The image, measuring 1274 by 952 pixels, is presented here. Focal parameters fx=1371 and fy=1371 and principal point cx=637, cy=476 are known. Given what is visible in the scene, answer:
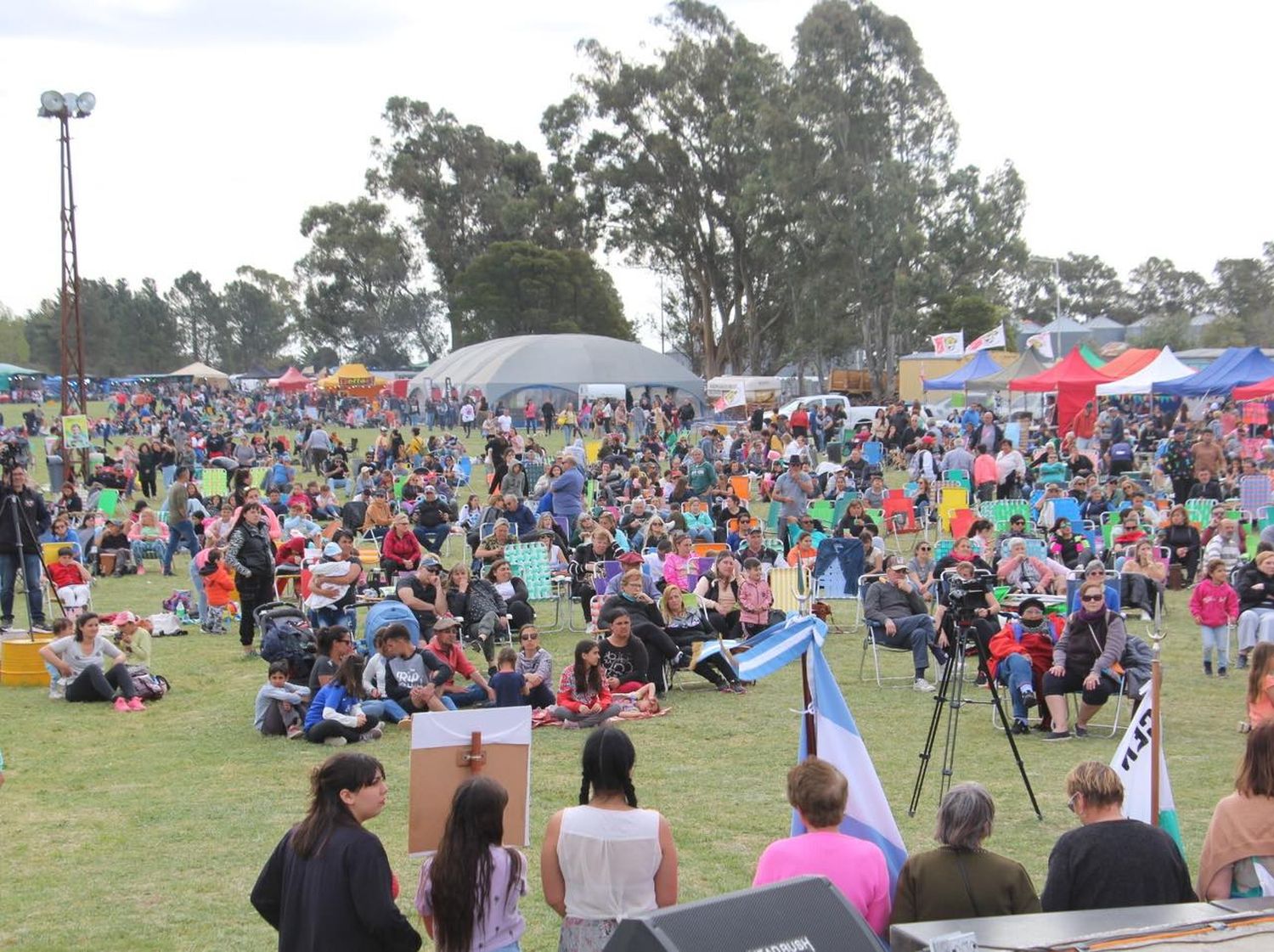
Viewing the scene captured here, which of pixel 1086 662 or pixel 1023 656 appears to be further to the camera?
pixel 1023 656

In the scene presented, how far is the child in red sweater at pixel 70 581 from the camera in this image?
515 inches

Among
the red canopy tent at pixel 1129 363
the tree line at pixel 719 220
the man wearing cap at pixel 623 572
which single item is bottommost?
the man wearing cap at pixel 623 572

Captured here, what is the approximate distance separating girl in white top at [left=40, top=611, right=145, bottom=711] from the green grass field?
0.17 meters

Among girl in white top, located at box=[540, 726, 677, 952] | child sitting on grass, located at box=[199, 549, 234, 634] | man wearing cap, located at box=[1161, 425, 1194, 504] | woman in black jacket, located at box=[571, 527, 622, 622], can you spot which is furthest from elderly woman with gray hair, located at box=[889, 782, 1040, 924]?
man wearing cap, located at box=[1161, 425, 1194, 504]

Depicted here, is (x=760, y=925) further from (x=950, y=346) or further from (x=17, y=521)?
(x=950, y=346)

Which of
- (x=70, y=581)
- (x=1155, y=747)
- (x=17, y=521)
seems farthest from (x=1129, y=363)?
(x=1155, y=747)

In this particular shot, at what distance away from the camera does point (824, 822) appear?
398cm

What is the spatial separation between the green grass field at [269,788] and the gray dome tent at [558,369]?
127 feet

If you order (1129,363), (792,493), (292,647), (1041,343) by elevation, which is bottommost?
(292,647)

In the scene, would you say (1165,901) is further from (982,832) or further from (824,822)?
(824,822)

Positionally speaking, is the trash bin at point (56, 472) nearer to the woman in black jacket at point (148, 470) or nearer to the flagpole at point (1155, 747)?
the woman in black jacket at point (148, 470)

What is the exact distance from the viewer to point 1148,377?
27.5m

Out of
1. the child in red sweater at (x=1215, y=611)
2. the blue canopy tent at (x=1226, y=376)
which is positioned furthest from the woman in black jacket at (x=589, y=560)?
the blue canopy tent at (x=1226, y=376)

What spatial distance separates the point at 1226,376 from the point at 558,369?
28932 millimetres
